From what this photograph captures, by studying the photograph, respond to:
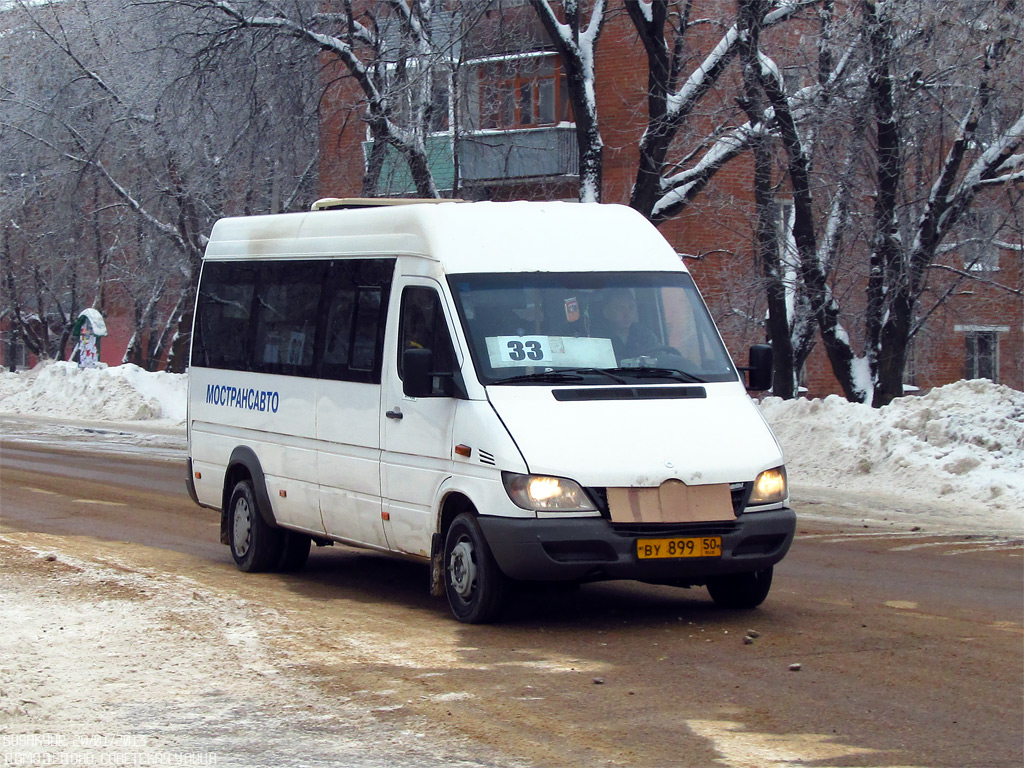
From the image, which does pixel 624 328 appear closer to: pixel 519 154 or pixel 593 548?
pixel 593 548

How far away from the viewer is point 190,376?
1218 cm

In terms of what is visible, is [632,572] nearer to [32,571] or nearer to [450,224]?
[450,224]

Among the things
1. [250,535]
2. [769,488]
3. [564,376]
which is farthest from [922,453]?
[564,376]

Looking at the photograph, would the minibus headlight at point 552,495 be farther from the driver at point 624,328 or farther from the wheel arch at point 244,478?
the wheel arch at point 244,478

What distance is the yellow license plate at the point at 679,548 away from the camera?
8102mm

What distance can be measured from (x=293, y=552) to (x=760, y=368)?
369 cm

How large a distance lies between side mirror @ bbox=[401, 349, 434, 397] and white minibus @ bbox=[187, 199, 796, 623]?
11mm

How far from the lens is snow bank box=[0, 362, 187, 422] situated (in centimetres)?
3331

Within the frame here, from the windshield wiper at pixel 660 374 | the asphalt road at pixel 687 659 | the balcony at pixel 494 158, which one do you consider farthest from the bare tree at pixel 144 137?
the windshield wiper at pixel 660 374

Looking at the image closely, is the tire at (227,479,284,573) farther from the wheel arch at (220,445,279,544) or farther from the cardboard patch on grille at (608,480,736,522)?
the cardboard patch on grille at (608,480,736,522)

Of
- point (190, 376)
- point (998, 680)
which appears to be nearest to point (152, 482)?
point (190, 376)

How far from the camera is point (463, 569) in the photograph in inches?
337

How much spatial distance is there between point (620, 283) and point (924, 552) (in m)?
4.30

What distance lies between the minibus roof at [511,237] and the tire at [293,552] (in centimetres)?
216
